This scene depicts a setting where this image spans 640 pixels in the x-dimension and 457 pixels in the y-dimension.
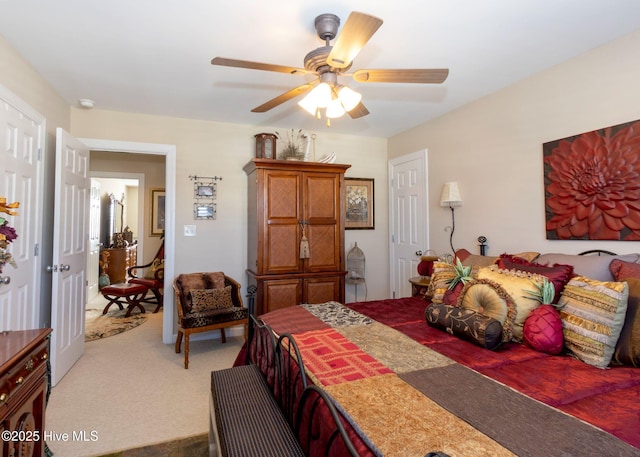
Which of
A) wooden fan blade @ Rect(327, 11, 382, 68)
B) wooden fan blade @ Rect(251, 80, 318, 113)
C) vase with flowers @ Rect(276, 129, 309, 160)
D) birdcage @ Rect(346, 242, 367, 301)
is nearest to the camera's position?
wooden fan blade @ Rect(327, 11, 382, 68)

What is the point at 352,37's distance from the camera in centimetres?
149

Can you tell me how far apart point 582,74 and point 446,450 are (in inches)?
106

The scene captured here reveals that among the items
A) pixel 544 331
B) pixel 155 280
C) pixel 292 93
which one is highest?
pixel 292 93

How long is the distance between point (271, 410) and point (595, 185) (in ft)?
8.10

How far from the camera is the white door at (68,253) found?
8.89ft

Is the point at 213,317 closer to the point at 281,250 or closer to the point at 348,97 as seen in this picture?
the point at 281,250

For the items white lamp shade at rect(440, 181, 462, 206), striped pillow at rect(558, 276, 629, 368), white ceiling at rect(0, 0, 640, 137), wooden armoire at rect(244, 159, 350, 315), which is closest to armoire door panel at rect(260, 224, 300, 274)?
wooden armoire at rect(244, 159, 350, 315)

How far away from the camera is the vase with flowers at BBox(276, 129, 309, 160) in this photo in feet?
12.1

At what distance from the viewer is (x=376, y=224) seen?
454cm

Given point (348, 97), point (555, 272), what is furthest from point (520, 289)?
point (348, 97)

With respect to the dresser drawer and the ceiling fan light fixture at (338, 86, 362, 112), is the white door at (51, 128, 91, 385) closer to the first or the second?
the dresser drawer

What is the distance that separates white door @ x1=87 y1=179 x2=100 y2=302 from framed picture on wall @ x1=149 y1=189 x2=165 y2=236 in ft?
3.21

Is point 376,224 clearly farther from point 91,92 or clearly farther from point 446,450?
point 446,450

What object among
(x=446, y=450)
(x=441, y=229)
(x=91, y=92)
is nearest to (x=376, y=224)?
(x=441, y=229)
